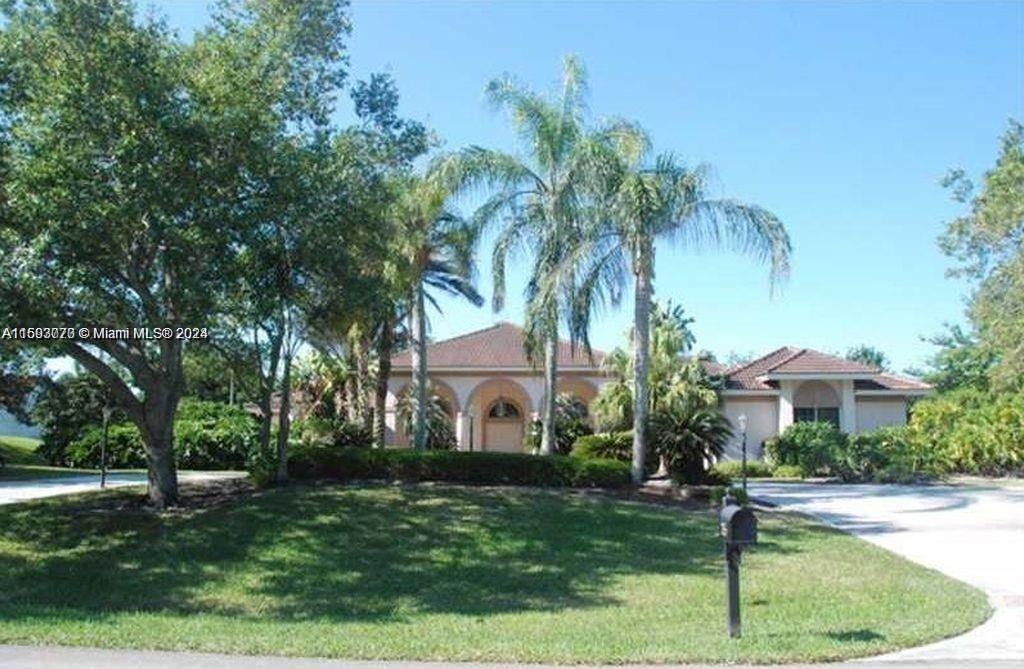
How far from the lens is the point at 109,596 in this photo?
12.4 m

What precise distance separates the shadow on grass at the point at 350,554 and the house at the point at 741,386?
61.9ft

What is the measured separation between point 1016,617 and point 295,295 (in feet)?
36.3

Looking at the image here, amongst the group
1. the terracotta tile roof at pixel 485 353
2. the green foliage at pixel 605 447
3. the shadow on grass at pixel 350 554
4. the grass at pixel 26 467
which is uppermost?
the terracotta tile roof at pixel 485 353

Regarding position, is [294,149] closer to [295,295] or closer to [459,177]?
[295,295]

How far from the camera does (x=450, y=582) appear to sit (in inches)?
504

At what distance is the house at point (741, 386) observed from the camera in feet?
123

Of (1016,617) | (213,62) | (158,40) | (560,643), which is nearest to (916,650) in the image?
(1016,617)

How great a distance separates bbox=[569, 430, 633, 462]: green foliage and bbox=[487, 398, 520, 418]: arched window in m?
15.2

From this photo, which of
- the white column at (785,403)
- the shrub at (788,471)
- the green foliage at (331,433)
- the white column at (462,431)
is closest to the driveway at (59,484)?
the green foliage at (331,433)

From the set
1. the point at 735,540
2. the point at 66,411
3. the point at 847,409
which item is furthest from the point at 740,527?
the point at 66,411

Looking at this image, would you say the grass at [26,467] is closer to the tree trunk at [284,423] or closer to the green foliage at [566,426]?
the tree trunk at [284,423]

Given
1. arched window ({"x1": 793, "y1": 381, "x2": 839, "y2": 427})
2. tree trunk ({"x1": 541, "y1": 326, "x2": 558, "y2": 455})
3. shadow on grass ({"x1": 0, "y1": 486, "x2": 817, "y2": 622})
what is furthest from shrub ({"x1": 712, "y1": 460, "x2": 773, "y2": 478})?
shadow on grass ({"x1": 0, "y1": 486, "x2": 817, "y2": 622})

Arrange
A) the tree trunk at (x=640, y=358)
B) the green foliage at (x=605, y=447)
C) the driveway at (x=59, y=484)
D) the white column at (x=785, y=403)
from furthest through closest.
→ the white column at (x=785, y=403) → the green foliage at (x=605, y=447) → the driveway at (x=59, y=484) → the tree trunk at (x=640, y=358)

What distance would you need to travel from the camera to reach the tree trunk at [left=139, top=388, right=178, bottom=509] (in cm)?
1712
